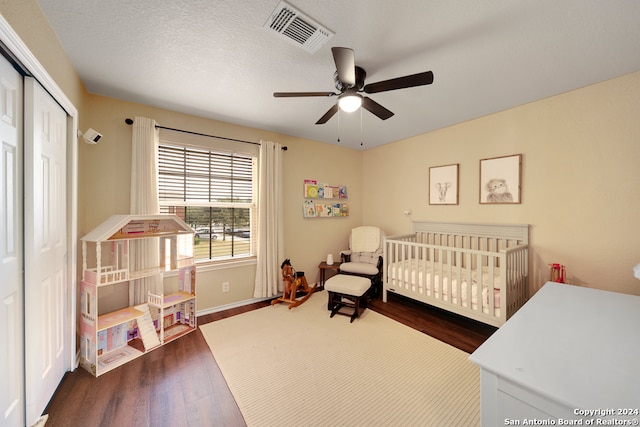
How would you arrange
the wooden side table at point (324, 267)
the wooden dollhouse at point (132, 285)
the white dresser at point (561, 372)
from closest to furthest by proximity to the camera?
1. the white dresser at point (561, 372)
2. the wooden dollhouse at point (132, 285)
3. the wooden side table at point (324, 267)

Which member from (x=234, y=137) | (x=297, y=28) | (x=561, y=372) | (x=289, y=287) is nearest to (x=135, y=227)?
(x=234, y=137)

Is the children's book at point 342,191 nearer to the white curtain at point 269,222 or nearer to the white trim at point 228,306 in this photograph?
the white curtain at point 269,222

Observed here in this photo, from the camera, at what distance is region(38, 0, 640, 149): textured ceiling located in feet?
4.34

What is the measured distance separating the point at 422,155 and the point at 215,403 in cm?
362

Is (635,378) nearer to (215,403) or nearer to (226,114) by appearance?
(215,403)

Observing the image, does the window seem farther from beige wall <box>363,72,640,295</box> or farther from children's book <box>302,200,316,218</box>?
beige wall <box>363,72,640,295</box>

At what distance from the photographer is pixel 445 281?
8.32 feet

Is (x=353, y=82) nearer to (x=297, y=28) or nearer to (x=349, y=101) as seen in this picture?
(x=349, y=101)

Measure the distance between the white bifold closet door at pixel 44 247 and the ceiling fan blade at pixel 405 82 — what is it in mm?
2032

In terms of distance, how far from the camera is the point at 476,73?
1921 millimetres

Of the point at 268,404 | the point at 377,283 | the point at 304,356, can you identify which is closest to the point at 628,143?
the point at 377,283

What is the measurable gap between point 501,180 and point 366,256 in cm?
198

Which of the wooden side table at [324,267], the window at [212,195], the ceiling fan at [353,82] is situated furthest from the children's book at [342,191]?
the ceiling fan at [353,82]

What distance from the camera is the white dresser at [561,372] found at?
0.64 m
